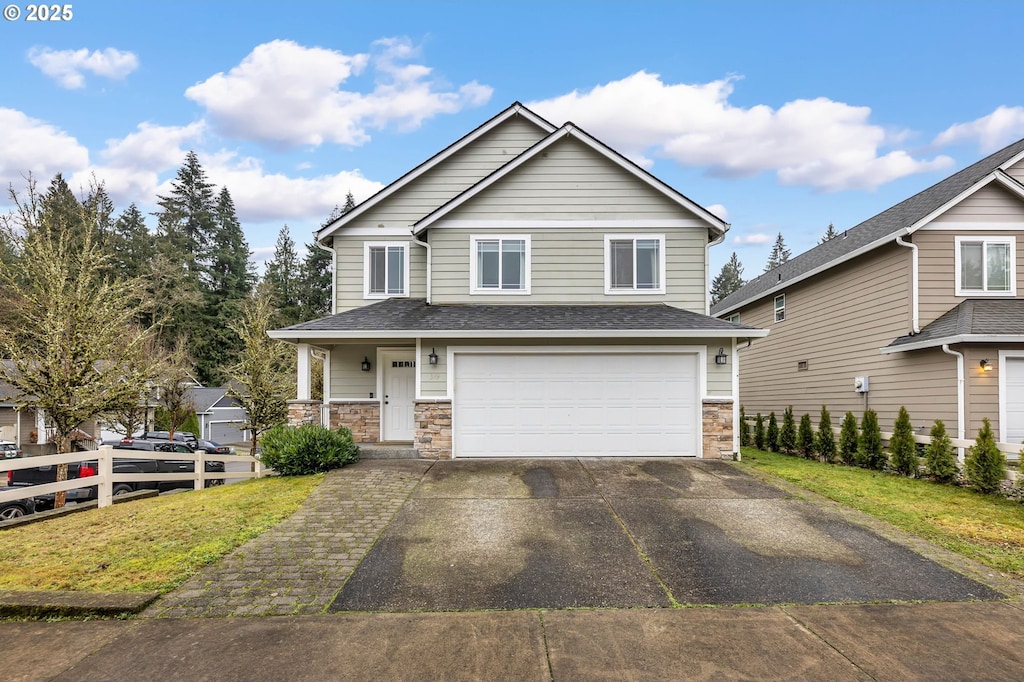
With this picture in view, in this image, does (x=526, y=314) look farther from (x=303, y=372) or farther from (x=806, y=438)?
(x=806, y=438)

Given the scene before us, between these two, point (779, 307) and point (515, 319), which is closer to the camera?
point (515, 319)

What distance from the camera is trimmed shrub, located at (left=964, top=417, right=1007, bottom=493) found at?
835 centimetres

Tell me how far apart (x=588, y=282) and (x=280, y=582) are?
29.4 ft

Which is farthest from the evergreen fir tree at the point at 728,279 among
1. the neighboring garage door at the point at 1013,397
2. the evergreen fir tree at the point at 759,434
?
the neighboring garage door at the point at 1013,397

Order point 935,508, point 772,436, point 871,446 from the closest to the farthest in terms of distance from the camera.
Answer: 1. point 935,508
2. point 871,446
3. point 772,436

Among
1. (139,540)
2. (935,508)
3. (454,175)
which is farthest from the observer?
(454,175)

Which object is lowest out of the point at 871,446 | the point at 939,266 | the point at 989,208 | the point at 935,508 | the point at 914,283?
the point at 935,508

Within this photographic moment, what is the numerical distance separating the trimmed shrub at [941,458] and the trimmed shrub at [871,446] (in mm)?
1487

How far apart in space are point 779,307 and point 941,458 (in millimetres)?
8547

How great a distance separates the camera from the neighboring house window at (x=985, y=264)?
11383 mm

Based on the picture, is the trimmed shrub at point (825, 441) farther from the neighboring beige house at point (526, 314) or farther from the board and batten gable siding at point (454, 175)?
the board and batten gable siding at point (454, 175)

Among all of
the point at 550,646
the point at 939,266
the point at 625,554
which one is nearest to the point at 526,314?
the point at 625,554

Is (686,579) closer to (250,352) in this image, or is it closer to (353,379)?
(353,379)

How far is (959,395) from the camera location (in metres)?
10.3
